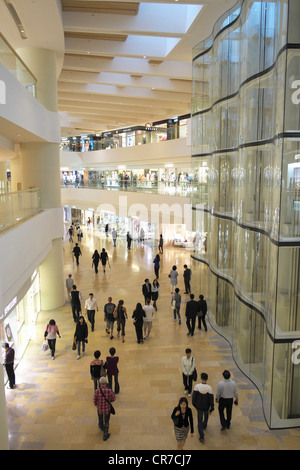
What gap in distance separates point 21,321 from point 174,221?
936 cm

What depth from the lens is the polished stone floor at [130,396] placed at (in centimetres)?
622

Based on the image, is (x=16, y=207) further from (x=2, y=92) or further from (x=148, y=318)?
(x=148, y=318)

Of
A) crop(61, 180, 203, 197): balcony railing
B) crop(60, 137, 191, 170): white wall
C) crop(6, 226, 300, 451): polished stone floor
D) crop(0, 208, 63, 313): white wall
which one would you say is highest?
crop(60, 137, 191, 170): white wall

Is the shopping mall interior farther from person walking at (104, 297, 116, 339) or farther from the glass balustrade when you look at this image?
person walking at (104, 297, 116, 339)

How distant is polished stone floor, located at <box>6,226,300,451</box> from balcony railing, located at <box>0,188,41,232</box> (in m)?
3.56

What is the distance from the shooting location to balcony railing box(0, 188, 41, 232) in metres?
6.81

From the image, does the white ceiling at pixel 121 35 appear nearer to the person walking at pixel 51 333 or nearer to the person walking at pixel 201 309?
the person walking at pixel 51 333

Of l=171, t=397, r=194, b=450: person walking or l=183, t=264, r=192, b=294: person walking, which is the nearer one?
l=171, t=397, r=194, b=450: person walking

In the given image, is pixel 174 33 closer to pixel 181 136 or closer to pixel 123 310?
pixel 123 310

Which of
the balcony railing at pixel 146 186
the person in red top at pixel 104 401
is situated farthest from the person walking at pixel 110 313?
the balcony railing at pixel 146 186

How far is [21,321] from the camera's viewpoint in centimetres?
1018

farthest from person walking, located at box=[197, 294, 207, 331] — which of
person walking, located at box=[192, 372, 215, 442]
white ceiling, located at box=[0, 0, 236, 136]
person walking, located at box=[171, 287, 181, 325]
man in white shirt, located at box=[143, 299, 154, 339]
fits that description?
white ceiling, located at box=[0, 0, 236, 136]

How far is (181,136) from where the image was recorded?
21203 millimetres

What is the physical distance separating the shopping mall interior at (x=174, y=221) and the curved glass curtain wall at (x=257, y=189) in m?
0.03
